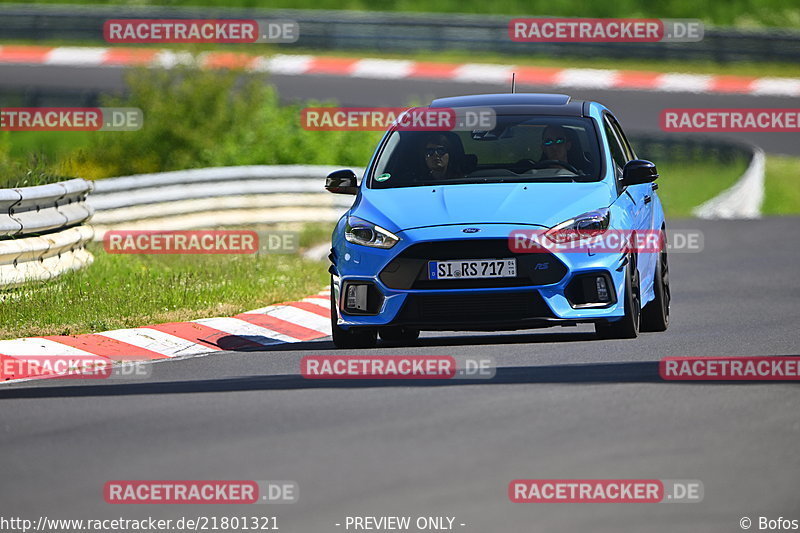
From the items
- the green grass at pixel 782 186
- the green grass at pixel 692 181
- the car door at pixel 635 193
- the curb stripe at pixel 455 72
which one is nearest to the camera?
the car door at pixel 635 193

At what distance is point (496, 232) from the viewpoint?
10320mm

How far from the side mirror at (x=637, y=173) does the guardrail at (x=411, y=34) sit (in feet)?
81.1

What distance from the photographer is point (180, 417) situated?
8398 millimetres

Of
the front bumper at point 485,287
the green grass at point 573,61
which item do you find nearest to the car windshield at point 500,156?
the front bumper at point 485,287

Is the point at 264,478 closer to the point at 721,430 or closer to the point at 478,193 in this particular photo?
the point at 721,430

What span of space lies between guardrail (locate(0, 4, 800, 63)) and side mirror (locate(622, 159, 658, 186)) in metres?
24.7

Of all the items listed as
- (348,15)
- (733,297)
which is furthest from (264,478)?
(348,15)

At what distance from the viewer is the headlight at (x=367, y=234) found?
1054cm

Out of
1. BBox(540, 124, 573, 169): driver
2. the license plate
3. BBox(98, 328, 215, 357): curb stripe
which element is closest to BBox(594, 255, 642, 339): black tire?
the license plate

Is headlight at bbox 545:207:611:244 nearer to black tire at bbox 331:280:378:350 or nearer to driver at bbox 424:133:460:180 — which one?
driver at bbox 424:133:460:180

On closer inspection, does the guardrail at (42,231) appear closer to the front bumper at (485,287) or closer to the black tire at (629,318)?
the front bumper at (485,287)

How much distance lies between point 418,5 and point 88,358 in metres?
Answer: 33.5

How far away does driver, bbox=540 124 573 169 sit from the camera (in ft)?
37.4
